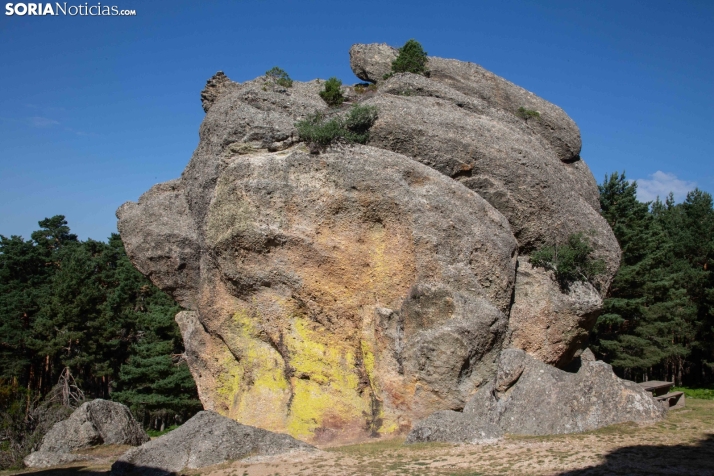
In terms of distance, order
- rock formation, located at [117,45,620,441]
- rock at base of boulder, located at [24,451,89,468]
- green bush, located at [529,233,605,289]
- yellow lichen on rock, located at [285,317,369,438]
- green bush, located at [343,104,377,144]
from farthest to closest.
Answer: green bush, located at [343,104,377,144] < green bush, located at [529,233,605,289] < yellow lichen on rock, located at [285,317,369,438] < rock formation, located at [117,45,620,441] < rock at base of boulder, located at [24,451,89,468]

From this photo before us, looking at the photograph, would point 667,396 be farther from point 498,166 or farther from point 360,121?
point 360,121

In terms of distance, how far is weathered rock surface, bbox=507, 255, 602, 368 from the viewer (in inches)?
626

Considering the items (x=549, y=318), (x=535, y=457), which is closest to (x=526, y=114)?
(x=549, y=318)

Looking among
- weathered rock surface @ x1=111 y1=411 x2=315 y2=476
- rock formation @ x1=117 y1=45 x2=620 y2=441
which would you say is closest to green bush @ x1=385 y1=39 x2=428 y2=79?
rock formation @ x1=117 y1=45 x2=620 y2=441

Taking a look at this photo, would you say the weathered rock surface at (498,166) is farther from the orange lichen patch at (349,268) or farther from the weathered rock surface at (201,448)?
the weathered rock surface at (201,448)

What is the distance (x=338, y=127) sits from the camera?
1678cm

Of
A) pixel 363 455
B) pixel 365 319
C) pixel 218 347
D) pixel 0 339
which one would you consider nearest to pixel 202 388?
pixel 218 347

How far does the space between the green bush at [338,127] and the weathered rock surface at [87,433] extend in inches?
409

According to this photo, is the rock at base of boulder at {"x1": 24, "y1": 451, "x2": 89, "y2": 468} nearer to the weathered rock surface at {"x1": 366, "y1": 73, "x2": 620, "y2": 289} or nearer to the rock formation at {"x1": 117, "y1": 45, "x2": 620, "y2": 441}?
the rock formation at {"x1": 117, "y1": 45, "x2": 620, "y2": 441}

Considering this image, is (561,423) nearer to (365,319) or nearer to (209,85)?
(365,319)

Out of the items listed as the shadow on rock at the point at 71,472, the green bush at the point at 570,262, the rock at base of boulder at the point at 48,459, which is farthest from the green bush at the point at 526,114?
the rock at base of boulder at the point at 48,459

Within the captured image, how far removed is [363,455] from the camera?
Result: 12.6 metres

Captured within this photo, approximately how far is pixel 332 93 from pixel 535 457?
14.2 m

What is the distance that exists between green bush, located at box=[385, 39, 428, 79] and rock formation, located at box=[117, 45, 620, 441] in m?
3.12
